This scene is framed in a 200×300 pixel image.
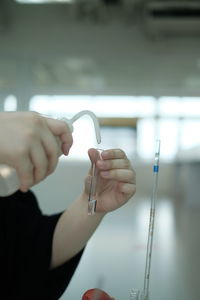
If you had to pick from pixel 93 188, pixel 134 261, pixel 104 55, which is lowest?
pixel 134 261

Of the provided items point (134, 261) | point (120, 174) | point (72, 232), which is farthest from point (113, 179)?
point (134, 261)

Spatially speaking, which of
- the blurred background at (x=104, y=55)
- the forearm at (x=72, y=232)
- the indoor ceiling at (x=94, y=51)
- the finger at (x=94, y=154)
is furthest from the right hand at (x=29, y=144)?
the indoor ceiling at (x=94, y=51)

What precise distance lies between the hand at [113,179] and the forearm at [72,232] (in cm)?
4

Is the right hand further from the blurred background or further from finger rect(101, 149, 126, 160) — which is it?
the blurred background

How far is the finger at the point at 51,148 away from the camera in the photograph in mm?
318

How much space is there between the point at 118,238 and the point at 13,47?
2960 mm

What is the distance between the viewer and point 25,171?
1.01ft

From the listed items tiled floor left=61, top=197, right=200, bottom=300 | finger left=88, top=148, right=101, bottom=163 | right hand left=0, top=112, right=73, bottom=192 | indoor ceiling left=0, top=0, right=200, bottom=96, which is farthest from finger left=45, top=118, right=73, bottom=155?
indoor ceiling left=0, top=0, right=200, bottom=96

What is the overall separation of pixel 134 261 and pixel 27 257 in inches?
8.7

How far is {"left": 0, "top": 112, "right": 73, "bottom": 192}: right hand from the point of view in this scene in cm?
30

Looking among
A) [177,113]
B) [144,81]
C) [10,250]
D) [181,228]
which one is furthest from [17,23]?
[10,250]

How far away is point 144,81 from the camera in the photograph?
338 centimetres

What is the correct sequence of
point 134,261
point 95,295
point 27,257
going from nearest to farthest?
point 95,295 → point 27,257 → point 134,261

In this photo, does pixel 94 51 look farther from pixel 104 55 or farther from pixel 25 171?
pixel 25 171
